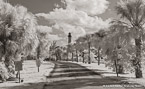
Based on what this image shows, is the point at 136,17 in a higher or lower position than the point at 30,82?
higher

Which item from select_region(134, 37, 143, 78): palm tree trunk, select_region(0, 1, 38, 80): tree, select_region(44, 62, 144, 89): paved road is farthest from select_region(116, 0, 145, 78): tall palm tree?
select_region(0, 1, 38, 80): tree

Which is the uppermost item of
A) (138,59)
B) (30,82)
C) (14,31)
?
(14,31)

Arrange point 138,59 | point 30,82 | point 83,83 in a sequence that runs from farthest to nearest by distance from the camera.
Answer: point 138,59 < point 30,82 < point 83,83

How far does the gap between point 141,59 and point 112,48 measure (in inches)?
253

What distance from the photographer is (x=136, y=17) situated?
24.8m

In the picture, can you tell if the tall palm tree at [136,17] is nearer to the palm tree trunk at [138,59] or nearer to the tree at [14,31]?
the palm tree trunk at [138,59]

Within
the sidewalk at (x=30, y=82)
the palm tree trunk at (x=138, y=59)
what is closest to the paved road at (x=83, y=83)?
the sidewalk at (x=30, y=82)

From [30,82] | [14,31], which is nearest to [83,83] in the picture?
[30,82]

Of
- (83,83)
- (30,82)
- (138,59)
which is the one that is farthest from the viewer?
(138,59)

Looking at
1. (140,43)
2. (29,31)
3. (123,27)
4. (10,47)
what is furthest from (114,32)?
(10,47)

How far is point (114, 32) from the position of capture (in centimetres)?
2580

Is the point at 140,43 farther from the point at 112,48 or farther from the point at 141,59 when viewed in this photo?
the point at 112,48

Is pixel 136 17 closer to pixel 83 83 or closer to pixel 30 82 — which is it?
pixel 83 83

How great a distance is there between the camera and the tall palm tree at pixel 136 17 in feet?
79.4
